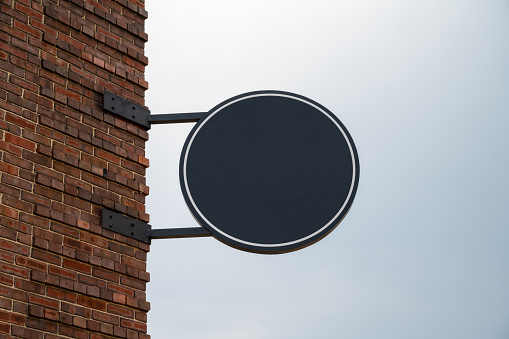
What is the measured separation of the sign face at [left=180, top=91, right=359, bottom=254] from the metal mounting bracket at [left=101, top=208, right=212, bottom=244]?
0.37 feet

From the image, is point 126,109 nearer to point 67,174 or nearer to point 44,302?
point 67,174

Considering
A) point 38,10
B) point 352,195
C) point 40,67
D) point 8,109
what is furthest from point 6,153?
point 352,195

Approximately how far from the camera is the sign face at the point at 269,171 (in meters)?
5.70

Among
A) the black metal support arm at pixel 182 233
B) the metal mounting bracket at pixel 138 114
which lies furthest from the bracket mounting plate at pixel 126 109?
the black metal support arm at pixel 182 233

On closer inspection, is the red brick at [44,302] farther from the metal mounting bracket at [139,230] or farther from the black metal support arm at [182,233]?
the black metal support arm at [182,233]

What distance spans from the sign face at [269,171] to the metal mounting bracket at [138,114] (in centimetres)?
18

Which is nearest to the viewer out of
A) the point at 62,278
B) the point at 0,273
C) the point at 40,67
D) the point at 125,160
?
the point at 0,273

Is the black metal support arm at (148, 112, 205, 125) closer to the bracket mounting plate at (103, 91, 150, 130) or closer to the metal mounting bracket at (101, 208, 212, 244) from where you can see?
the bracket mounting plate at (103, 91, 150, 130)

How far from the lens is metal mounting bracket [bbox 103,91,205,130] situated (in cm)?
609

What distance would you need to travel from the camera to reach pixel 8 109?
5383mm

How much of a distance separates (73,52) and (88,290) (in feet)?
5.59

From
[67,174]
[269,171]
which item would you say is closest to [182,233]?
[269,171]

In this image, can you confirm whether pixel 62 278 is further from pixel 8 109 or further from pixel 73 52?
pixel 73 52

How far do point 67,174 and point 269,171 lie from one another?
54.6 inches
